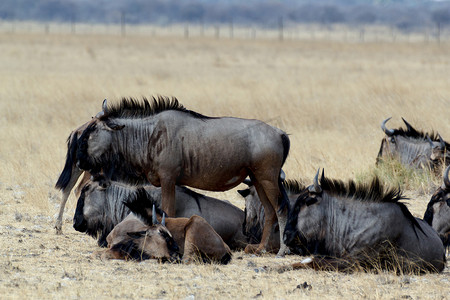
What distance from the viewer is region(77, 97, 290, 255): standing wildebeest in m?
7.95

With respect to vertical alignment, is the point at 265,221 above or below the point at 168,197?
below

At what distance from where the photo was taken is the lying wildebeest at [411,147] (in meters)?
11.4

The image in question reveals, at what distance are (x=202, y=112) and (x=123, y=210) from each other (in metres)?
9.69

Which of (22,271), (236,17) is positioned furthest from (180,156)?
(236,17)

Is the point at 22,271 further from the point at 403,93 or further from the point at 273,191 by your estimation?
the point at 403,93

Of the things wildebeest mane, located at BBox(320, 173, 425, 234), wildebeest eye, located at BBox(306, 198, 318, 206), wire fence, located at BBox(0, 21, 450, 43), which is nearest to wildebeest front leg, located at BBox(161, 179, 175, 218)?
wildebeest eye, located at BBox(306, 198, 318, 206)

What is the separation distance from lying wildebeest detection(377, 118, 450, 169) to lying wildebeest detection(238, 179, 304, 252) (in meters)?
3.64

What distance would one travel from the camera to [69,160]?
8547mm

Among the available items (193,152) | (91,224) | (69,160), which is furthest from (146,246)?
(69,160)

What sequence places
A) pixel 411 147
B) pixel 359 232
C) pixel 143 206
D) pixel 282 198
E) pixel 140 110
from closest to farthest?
pixel 359 232, pixel 143 206, pixel 282 198, pixel 140 110, pixel 411 147

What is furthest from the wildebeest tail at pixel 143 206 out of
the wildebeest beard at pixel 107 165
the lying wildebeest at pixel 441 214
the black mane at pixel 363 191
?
the lying wildebeest at pixel 441 214

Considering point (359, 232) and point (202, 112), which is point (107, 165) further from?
point (202, 112)

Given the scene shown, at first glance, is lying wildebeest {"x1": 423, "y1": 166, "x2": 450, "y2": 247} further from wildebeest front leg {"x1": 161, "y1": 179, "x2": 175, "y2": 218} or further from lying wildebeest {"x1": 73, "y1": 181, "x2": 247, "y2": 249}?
wildebeest front leg {"x1": 161, "y1": 179, "x2": 175, "y2": 218}

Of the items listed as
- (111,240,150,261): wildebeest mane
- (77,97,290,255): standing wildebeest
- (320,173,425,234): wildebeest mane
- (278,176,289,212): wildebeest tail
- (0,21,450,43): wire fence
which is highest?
(0,21,450,43): wire fence
